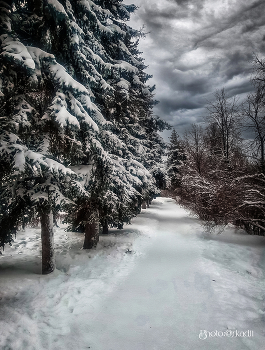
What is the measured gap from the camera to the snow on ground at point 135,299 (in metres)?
3.30

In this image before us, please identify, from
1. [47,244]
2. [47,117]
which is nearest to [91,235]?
[47,244]

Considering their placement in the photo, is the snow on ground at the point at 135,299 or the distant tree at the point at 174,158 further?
the distant tree at the point at 174,158

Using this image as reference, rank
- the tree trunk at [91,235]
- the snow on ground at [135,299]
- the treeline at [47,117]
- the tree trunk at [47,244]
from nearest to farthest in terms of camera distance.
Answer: the snow on ground at [135,299]
the treeline at [47,117]
the tree trunk at [47,244]
the tree trunk at [91,235]

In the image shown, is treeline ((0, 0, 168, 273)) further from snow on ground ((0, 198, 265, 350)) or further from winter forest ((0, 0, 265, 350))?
snow on ground ((0, 198, 265, 350))

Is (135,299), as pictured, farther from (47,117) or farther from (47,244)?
(47,117)

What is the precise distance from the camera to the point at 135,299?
458 cm

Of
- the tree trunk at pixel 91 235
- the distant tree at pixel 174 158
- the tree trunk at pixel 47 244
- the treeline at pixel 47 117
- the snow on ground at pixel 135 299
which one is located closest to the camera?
the snow on ground at pixel 135 299

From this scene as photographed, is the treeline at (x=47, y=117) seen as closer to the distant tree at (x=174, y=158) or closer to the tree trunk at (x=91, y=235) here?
the tree trunk at (x=91, y=235)

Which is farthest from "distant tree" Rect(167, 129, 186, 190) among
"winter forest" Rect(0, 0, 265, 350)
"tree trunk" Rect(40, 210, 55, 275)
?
"tree trunk" Rect(40, 210, 55, 275)

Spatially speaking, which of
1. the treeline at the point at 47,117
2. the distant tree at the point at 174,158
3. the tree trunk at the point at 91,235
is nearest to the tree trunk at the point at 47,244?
the treeline at the point at 47,117

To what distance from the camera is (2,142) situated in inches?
152

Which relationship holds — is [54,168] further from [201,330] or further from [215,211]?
[215,211]

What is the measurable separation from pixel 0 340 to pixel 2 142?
11.8 feet

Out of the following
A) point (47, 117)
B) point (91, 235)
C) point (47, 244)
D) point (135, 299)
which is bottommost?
point (135, 299)
